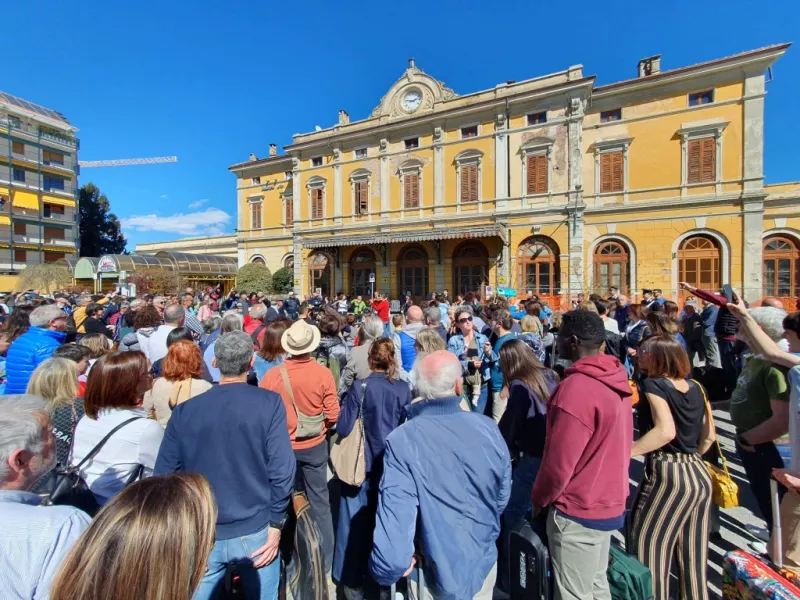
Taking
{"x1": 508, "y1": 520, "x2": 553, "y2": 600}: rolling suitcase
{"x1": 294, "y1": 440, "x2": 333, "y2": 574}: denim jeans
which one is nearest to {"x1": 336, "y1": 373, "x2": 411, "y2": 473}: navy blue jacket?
{"x1": 294, "y1": 440, "x2": 333, "y2": 574}: denim jeans

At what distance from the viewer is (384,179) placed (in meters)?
22.3

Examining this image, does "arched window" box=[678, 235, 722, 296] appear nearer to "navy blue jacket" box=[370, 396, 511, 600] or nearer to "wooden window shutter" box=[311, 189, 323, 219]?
"navy blue jacket" box=[370, 396, 511, 600]

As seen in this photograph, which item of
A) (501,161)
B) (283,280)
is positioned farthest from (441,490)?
(283,280)

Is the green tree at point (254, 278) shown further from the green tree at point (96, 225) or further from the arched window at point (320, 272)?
the green tree at point (96, 225)

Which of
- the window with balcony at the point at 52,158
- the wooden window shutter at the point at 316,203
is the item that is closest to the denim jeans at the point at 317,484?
the wooden window shutter at the point at 316,203

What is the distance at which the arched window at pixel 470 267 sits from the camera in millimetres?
20203

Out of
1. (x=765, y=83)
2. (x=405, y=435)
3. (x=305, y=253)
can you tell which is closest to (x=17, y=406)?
(x=405, y=435)

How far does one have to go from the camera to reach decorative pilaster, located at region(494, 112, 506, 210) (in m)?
19.1

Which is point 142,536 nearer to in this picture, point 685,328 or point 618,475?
point 618,475

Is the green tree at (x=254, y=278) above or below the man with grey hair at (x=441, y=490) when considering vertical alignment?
above

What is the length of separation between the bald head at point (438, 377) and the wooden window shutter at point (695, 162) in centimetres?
1952

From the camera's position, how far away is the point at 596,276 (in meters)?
18.2

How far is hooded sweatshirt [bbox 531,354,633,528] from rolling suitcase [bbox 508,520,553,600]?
220 mm

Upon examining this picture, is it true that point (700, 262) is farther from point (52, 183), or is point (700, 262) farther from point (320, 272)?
point (52, 183)
